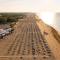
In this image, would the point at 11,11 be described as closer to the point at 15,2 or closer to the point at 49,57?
the point at 15,2

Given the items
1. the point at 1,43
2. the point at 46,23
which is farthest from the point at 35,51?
the point at 46,23

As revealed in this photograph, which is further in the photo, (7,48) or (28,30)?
(28,30)

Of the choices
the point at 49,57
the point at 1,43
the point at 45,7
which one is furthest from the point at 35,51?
the point at 45,7

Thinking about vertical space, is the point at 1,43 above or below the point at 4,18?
below

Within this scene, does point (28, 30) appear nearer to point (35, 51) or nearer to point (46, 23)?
point (46, 23)

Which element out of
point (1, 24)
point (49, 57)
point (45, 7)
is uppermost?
point (45, 7)

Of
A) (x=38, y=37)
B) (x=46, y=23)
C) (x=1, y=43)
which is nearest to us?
(x=1, y=43)

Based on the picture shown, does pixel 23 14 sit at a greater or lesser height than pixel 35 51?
greater

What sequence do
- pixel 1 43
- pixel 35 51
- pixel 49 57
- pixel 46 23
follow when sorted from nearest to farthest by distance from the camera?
pixel 49 57 < pixel 35 51 < pixel 1 43 < pixel 46 23

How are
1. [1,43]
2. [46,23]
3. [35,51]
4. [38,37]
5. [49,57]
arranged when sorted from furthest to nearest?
[46,23] → [38,37] → [1,43] → [35,51] → [49,57]
